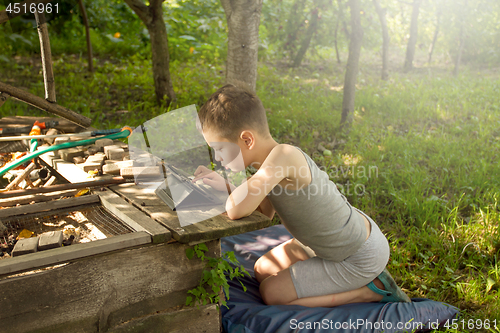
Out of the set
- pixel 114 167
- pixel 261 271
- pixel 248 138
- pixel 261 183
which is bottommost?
pixel 261 271

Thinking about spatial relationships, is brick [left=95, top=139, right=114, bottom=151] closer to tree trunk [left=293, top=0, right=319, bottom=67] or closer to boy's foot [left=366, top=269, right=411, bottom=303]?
boy's foot [left=366, top=269, right=411, bottom=303]

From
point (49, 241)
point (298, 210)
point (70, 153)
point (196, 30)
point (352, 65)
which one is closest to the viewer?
point (49, 241)

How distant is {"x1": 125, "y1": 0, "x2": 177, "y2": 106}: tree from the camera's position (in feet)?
14.3

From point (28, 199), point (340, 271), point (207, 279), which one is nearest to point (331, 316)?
point (340, 271)

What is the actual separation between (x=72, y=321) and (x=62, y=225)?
0.73 metres

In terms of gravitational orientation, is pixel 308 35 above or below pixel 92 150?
above

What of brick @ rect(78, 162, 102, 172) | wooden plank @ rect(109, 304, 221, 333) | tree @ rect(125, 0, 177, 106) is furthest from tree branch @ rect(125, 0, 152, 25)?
wooden plank @ rect(109, 304, 221, 333)

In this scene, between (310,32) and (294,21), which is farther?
(294,21)

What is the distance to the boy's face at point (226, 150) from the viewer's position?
5.38 feet

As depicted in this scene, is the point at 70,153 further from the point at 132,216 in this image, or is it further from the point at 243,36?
the point at 243,36

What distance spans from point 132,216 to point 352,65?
362cm

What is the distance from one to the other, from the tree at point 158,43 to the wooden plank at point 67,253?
3241 millimetres

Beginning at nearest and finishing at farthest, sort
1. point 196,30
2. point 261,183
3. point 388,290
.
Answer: point 261,183, point 388,290, point 196,30

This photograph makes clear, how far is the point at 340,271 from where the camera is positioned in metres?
1.88
